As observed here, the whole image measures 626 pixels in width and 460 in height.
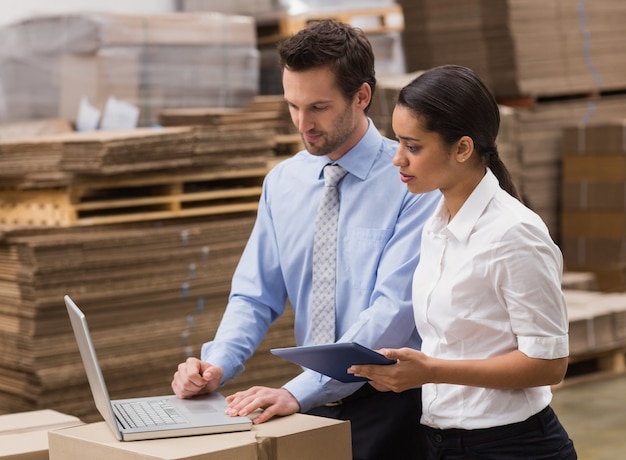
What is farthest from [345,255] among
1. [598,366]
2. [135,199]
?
[598,366]

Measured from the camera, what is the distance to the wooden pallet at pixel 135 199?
5.47 meters

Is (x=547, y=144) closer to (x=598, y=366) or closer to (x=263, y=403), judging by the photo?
(x=598, y=366)

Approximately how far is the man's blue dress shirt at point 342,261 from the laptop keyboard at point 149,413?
0.92 ft

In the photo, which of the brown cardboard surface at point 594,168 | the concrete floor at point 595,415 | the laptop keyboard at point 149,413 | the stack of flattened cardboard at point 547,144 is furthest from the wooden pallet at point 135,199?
the brown cardboard surface at point 594,168

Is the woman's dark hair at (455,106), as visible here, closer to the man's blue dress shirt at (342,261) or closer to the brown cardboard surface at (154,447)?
the man's blue dress shirt at (342,261)

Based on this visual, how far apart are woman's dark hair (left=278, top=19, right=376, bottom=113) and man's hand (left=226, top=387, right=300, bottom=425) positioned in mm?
851

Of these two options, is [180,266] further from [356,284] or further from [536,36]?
[536,36]

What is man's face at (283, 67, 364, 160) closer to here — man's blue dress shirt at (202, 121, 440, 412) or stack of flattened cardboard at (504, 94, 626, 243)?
man's blue dress shirt at (202, 121, 440, 412)

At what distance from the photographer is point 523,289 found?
93.0 inches

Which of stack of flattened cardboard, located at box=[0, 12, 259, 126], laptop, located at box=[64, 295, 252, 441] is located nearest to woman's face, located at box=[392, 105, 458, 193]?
laptop, located at box=[64, 295, 252, 441]

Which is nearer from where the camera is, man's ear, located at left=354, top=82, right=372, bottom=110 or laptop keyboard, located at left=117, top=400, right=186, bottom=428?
laptop keyboard, located at left=117, top=400, right=186, bottom=428

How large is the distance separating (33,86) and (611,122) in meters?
4.21

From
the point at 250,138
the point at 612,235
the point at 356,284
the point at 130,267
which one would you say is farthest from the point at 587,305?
the point at 356,284

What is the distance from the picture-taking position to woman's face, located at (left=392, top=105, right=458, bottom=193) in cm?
251
